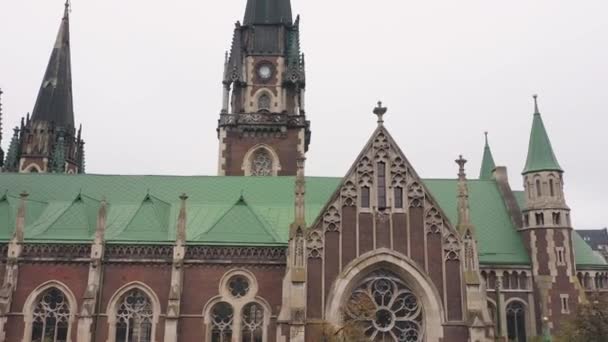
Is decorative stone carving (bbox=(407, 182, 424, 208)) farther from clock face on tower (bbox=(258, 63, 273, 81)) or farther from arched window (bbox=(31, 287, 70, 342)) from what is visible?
clock face on tower (bbox=(258, 63, 273, 81))

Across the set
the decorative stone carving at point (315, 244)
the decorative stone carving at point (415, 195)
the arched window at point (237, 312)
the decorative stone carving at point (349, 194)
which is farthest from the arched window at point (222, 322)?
the decorative stone carving at point (415, 195)

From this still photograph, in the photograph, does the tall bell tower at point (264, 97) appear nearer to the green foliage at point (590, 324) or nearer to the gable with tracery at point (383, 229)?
the gable with tracery at point (383, 229)

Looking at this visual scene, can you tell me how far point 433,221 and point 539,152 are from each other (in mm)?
15211

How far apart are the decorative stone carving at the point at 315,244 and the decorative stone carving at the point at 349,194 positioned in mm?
2632

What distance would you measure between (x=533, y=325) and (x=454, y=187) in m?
12.6

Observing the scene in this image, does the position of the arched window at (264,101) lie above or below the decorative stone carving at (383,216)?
above

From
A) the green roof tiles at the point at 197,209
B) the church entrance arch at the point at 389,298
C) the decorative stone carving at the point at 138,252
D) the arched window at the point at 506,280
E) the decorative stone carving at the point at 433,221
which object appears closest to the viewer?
the church entrance arch at the point at 389,298

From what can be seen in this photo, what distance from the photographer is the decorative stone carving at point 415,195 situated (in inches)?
1555

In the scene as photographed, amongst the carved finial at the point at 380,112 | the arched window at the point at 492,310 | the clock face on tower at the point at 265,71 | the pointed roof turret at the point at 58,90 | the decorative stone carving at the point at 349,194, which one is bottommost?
the arched window at the point at 492,310

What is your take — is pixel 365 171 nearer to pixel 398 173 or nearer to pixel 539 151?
pixel 398 173

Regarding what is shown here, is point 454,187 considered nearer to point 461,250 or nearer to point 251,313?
point 461,250

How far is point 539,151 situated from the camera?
1943 inches

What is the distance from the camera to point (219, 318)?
42812 mm

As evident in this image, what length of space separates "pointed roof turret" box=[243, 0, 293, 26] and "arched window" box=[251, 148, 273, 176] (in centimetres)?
1506
